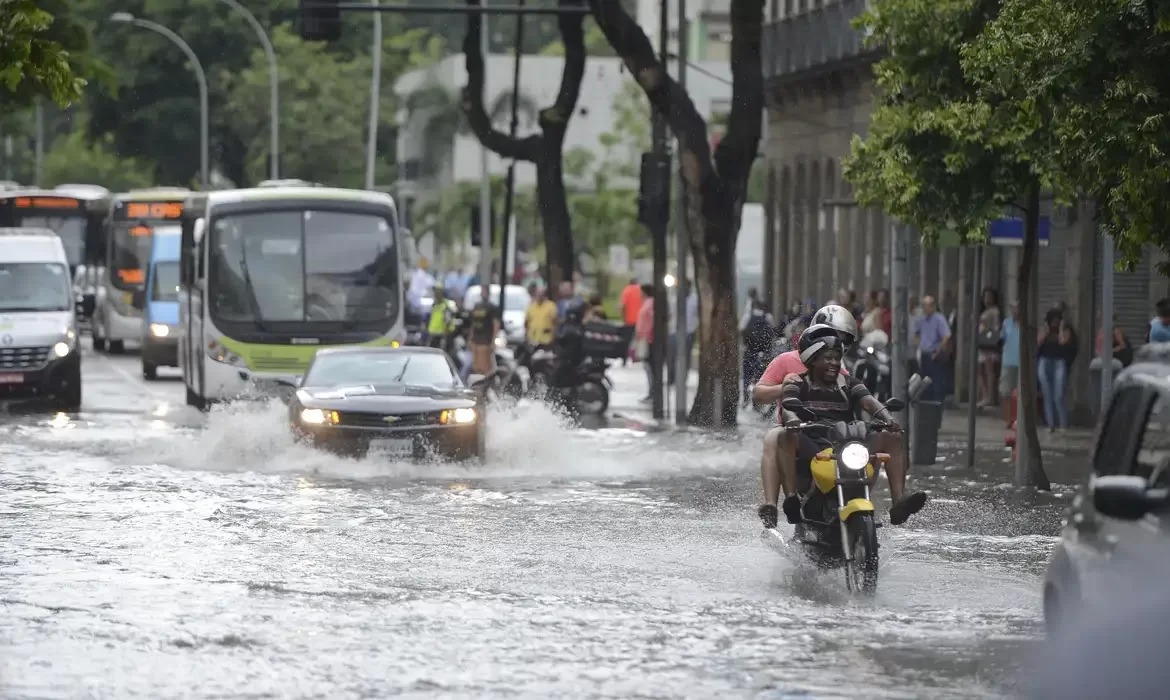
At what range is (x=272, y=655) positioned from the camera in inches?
417

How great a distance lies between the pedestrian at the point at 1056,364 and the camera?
A: 3000 centimetres

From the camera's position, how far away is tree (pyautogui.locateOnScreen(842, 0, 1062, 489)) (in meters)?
20.6

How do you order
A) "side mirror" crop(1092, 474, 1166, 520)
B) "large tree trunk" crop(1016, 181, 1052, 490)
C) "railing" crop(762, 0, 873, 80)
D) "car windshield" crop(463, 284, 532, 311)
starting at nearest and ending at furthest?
"side mirror" crop(1092, 474, 1166, 520)
"large tree trunk" crop(1016, 181, 1052, 490)
"railing" crop(762, 0, 873, 80)
"car windshield" crop(463, 284, 532, 311)

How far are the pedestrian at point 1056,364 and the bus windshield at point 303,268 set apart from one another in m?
7.94

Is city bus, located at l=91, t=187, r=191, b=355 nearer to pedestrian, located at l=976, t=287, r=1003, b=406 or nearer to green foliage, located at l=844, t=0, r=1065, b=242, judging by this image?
pedestrian, located at l=976, t=287, r=1003, b=406

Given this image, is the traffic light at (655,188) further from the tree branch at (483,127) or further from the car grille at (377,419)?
the car grille at (377,419)

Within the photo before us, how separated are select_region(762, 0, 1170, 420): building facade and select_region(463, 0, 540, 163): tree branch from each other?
5048 mm

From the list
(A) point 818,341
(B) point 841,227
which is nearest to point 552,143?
(B) point 841,227

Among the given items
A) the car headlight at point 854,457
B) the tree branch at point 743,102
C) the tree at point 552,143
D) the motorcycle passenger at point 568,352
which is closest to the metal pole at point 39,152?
the tree at point 552,143

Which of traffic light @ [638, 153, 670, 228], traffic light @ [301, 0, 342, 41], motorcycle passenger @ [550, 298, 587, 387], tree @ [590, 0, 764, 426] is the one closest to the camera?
tree @ [590, 0, 764, 426]

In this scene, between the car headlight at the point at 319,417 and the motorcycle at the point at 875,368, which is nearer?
the car headlight at the point at 319,417

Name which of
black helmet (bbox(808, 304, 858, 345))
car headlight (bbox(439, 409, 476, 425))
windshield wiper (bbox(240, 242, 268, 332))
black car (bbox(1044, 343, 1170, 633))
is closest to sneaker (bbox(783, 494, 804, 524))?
black helmet (bbox(808, 304, 858, 345))

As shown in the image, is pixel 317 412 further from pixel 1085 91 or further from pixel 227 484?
pixel 1085 91

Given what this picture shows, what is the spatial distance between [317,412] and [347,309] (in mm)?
9110
